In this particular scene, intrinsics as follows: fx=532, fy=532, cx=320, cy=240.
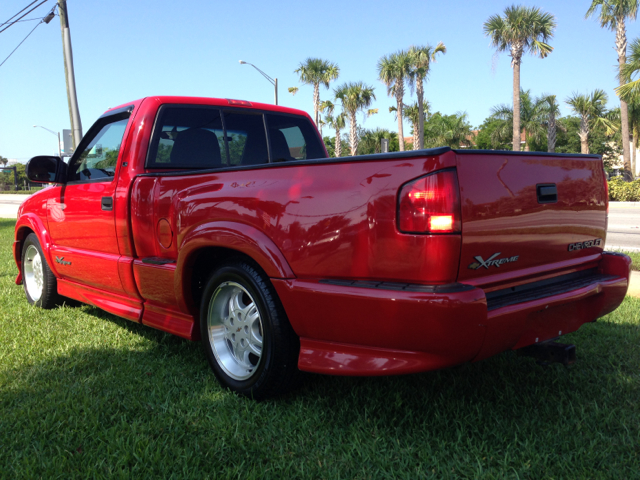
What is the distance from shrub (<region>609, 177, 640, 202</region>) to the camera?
24562mm

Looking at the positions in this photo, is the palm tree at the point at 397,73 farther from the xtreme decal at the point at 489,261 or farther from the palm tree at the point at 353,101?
the xtreme decal at the point at 489,261

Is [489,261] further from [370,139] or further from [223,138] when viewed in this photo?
[370,139]

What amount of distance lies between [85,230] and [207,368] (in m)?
1.63

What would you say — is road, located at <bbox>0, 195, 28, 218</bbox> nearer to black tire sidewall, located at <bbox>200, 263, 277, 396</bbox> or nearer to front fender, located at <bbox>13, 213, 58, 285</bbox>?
front fender, located at <bbox>13, 213, 58, 285</bbox>

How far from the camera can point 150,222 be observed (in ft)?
11.8

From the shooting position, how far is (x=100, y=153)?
4.35m

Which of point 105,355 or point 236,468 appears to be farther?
point 105,355

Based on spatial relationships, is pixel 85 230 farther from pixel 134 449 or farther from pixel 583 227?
pixel 583 227

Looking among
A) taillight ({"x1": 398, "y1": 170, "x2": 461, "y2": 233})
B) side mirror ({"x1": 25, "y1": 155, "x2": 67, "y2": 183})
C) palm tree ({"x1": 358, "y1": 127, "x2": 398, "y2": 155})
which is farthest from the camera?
palm tree ({"x1": 358, "y1": 127, "x2": 398, "y2": 155})

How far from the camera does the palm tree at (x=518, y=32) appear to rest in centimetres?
2912

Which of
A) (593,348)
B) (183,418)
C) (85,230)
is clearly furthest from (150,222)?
(593,348)

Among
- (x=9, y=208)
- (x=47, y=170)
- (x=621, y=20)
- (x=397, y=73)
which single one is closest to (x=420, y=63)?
(x=397, y=73)

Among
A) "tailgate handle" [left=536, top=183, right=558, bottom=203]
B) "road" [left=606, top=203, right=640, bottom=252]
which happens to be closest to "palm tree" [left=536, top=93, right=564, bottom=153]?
"road" [left=606, top=203, right=640, bottom=252]

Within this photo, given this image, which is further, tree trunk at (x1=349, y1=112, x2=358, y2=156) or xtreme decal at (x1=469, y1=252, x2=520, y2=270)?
tree trunk at (x1=349, y1=112, x2=358, y2=156)
